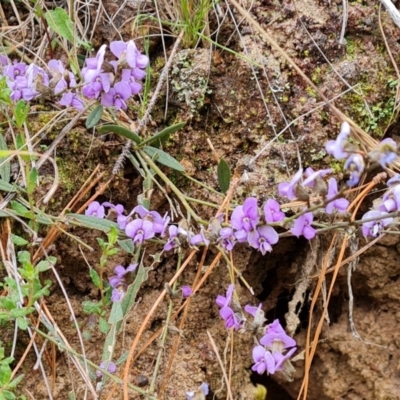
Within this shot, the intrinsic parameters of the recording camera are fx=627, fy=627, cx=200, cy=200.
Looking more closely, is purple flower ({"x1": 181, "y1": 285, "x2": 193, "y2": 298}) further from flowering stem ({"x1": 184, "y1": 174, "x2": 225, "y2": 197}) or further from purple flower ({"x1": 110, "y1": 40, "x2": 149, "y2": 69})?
purple flower ({"x1": 110, "y1": 40, "x2": 149, "y2": 69})

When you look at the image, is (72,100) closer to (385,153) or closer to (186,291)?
(186,291)

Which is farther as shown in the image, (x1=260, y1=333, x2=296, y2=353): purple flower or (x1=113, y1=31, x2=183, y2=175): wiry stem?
(x1=113, y1=31, x2=183, y2=175): wiry stem

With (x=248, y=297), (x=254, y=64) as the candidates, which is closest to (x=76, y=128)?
(x=254, y=64)

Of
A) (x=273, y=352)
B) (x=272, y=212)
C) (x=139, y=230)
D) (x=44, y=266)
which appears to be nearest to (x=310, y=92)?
(x=272, y=212)

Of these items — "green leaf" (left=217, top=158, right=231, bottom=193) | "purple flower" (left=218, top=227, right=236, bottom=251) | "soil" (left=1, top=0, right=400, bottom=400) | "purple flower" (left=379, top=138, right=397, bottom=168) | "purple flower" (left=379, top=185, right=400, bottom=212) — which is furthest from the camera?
"soil" (left=1, top=0, right=400, bottom=400)

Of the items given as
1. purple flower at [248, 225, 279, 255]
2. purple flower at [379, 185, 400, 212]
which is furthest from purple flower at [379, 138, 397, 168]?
purple flower at [248, 225, 279, 255]

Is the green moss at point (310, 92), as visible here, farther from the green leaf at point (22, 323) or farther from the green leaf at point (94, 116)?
the green leaf at point (22, 323)
